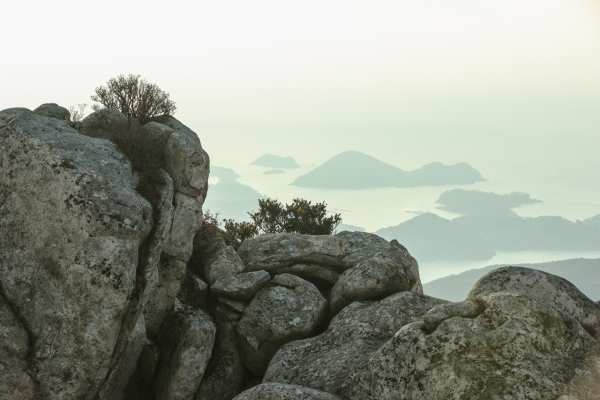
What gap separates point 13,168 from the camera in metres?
13.0

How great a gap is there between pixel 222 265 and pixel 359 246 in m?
6.40

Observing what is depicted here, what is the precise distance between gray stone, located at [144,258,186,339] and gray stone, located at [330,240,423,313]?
18.8 ft

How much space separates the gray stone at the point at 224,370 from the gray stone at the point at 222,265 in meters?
1.85

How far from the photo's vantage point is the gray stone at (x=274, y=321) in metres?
16.0

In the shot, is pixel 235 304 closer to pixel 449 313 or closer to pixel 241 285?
pixel 241 285

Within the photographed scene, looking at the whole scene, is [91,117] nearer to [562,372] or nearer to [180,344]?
[180,344]

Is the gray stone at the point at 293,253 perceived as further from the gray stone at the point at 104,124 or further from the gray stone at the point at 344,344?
the gray stone at the point at 104,124

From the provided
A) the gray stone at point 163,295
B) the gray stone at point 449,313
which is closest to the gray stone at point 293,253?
the gray stone at point 163,295

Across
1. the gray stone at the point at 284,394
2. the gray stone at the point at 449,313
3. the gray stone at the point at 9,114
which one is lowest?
the gray stone at the point at 284,394

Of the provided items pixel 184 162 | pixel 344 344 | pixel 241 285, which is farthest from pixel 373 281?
pixel 184 162

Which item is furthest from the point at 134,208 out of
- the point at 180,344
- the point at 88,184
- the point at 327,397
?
the point at 327,397

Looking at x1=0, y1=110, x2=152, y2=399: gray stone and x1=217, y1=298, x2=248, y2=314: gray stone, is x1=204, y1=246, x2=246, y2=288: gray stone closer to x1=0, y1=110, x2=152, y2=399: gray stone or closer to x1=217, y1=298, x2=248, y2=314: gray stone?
x1=217, y1=298, x2=248, y2=314: gray stone

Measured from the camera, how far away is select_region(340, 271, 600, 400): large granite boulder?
975cm

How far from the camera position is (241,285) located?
1689 centimetres
